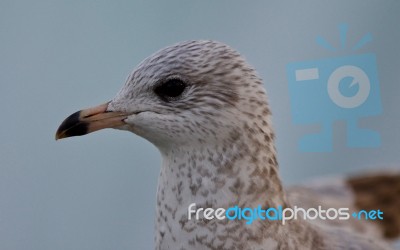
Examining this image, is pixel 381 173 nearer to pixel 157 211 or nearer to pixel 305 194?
pixel 305 194

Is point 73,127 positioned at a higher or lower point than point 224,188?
higher

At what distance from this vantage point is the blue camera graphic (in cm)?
99

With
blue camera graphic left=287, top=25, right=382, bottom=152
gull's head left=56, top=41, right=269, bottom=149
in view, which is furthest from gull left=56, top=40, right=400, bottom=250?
blue camera graphic left=287, top=25, right=382, bottom=152

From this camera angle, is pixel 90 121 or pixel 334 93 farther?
pixel 334 93

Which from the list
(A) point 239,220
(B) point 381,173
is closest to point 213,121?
(A) point 239,220

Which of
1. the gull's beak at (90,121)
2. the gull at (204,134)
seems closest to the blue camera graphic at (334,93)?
the gull at (204,134)

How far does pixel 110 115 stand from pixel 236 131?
168mm

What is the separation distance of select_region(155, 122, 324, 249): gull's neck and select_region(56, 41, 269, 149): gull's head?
18 millimetres

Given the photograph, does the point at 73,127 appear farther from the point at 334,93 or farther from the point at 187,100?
the point at 334,93

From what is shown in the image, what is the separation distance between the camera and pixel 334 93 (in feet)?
3.30

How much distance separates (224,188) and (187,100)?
0.13m

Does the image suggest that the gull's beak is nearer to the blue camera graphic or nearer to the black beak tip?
the black beak tip

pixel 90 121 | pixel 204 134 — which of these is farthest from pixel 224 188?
pixel 90 121

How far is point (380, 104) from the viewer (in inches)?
41.3
